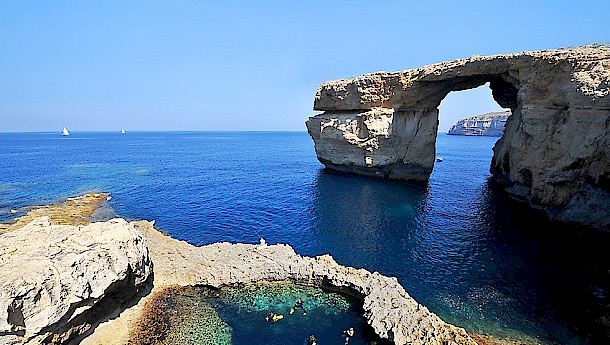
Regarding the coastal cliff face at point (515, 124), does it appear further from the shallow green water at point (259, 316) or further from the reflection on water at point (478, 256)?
the shallow green water at point (259, 316)

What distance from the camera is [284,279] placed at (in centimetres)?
1928

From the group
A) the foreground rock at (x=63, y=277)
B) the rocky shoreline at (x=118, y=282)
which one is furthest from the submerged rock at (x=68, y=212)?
the foreground rock at (x=63, y=277)

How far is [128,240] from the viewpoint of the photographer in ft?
55.2

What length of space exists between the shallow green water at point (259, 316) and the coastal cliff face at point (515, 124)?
68.5ft

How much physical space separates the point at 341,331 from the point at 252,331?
4.02 metres

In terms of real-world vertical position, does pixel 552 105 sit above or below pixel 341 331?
above

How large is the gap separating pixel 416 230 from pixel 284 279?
13.1 meters

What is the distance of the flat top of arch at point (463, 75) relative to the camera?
24.7 meters

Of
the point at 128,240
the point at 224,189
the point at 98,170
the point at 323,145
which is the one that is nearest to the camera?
the point at 128,240

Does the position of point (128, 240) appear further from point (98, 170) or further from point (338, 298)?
point (98, 170)

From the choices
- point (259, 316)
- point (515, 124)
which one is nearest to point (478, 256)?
point (259, 316)

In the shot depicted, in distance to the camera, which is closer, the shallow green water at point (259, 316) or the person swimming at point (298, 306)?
the shallow green water at point (259, 316)

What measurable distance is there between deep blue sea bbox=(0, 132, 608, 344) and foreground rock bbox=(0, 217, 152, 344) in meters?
9.60

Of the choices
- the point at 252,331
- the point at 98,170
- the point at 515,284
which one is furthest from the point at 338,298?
the point at 98,170
